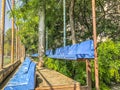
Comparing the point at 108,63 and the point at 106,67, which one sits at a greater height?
the point at 108,63

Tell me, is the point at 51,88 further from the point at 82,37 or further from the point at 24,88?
the point at 82,37

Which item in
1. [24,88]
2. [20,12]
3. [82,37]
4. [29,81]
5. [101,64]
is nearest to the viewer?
[24,88]

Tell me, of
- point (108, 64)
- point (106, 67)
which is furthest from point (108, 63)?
point (106, 67)

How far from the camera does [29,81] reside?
20.2ft

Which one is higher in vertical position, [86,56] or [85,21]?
[85,21]

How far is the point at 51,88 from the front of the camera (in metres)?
6.86

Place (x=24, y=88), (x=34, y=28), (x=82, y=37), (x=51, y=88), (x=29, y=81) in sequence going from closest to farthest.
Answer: (x=24, y=88)
(x=29, y=81)
(x=51, y=88)
(x=82, y=37)
(x=34, y=28)

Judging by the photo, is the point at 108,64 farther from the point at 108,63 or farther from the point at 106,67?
the point at 106,67

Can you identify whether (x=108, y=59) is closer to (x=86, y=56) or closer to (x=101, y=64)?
(x=101, y=64)

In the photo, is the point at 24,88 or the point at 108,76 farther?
the point at 108,76

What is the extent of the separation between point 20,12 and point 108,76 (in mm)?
13350

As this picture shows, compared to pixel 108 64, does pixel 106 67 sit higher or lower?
lower

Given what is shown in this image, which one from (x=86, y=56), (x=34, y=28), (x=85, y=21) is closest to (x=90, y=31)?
(x=85, y=21)

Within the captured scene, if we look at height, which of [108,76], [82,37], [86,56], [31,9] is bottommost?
[108,76]
